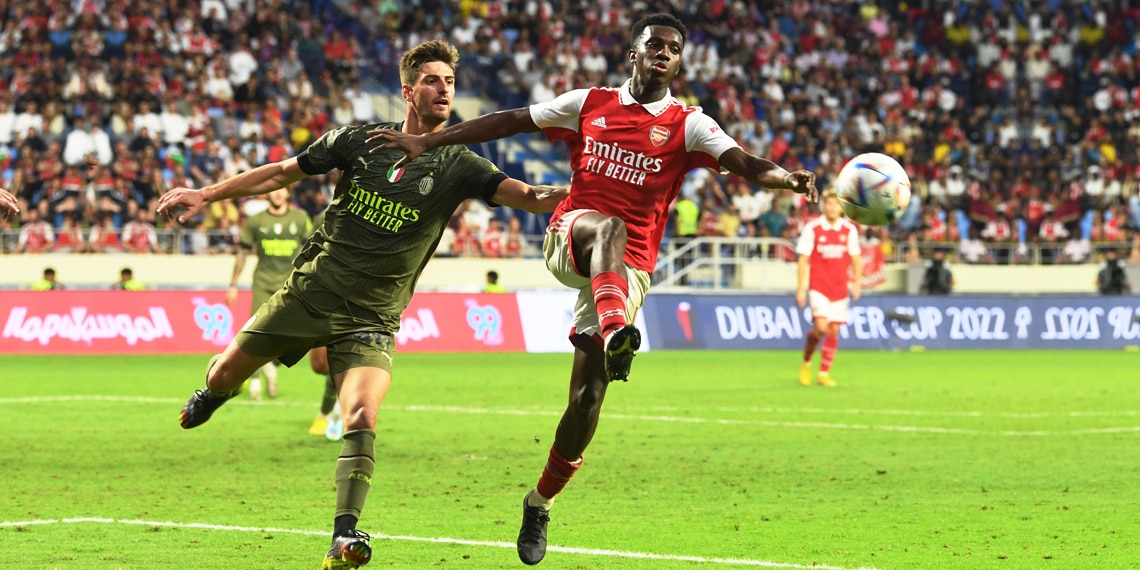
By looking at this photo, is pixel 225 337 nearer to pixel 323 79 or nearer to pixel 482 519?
pixel 323 79

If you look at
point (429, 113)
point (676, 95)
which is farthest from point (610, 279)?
point (676, 95)

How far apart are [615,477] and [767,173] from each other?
4474 millimetres

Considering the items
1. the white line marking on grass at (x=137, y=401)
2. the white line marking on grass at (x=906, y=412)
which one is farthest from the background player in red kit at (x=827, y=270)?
the white line marking on grass at (x=137, y=401)

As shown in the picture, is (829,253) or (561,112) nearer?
(561,112)

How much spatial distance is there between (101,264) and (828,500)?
2024cm

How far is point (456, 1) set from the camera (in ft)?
122

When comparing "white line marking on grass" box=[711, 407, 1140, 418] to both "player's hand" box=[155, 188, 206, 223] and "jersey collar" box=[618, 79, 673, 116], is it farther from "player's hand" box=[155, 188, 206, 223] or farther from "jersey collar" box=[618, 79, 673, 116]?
"player's hand" box=[155, 188, 206, 223]

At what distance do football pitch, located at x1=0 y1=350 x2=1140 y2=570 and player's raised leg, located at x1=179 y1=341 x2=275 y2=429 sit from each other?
697 millimetres

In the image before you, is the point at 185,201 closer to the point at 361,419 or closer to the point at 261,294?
the point at 361,419

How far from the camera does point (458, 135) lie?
7562mm

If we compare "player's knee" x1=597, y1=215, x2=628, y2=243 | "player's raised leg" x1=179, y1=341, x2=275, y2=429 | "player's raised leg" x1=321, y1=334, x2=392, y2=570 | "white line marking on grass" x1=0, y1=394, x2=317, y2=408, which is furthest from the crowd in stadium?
"player's knee" x1=597, y1=215, x2=628, y2=243

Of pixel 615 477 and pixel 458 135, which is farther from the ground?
pixel 458 135

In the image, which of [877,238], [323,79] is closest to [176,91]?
[323,79]

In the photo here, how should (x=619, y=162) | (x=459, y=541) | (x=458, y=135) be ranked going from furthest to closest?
1. (x=459, y=541)
2. (x=619, y=162)
3. (x=458, y=135)
